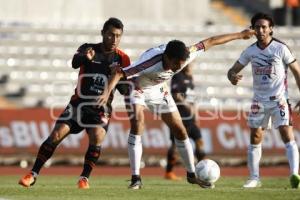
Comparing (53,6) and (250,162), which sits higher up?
(53,6)

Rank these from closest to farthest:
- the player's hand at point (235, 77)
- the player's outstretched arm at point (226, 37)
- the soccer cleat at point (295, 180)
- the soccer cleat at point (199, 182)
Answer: the player's outstretched arm at point (226, 37) < the soccer cleat at point (199, 182) < the soccer cleat at point (295, 180) < the player's hand at point (235, 77)

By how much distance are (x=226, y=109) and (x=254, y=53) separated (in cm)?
862

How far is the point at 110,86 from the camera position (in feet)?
36.5

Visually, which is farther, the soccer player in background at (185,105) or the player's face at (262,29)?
the soccer player in background at (185,105)

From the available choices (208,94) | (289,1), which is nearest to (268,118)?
(208,94)

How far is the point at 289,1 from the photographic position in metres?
27.6

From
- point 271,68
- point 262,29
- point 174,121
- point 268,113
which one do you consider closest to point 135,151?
point 174,121

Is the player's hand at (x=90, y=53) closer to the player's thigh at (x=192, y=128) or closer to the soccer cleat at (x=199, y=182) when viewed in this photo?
the soccer cleat at (x=199, y=182)

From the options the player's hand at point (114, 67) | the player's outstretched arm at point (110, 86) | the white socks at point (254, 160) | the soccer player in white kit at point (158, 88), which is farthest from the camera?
the white socks at point (254, 160)

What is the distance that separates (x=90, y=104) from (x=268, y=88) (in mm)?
2655

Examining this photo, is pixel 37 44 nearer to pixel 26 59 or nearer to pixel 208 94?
pixel 26 59

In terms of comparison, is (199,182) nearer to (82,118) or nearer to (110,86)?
(82,118)

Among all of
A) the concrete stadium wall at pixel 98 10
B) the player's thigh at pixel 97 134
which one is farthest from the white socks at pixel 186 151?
the concrete stadium wall at pixel 98 10

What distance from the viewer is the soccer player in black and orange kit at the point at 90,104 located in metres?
12.0
